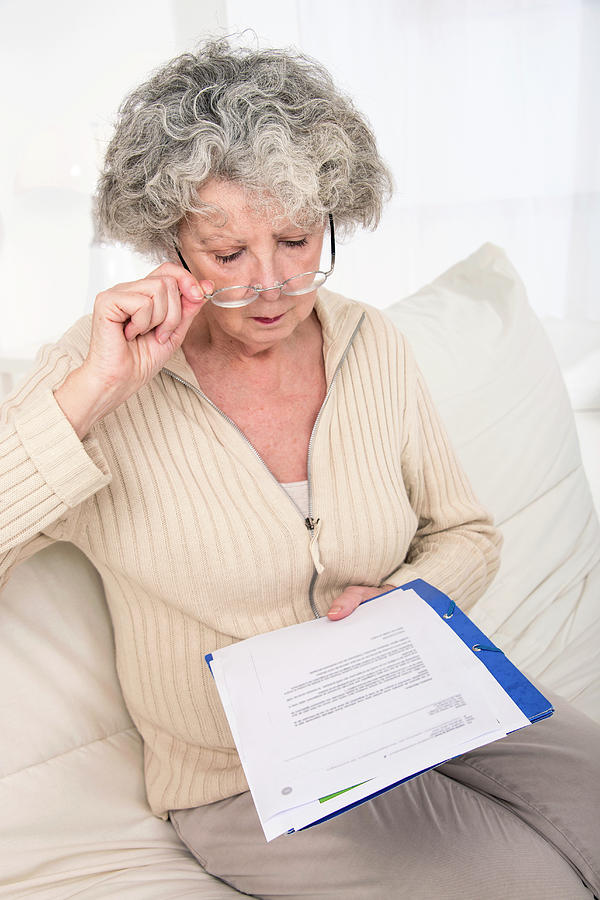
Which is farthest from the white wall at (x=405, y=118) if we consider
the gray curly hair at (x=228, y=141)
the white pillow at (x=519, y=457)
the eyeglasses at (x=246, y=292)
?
the eyeglasses at (x=246, y=292)

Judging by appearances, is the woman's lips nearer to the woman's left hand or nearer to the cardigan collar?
the cardigan collar

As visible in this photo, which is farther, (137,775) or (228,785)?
(137,775)

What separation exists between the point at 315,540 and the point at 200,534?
16 cm

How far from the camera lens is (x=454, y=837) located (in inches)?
37.8

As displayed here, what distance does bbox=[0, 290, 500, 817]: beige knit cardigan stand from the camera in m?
1.03

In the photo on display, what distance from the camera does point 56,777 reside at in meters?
1.08

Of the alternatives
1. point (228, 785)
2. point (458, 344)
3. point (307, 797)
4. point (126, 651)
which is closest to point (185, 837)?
point (228, 785)

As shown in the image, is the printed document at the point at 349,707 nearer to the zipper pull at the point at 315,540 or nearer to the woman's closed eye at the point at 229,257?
the zipper pull at the point at 315,540

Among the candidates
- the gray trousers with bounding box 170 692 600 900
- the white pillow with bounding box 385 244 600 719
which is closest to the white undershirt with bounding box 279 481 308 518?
the gray trousers with bounding box 170 692 600 900

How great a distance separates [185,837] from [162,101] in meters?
1.00

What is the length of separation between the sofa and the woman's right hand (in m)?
0.34

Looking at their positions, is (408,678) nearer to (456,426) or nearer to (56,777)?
(56,777)

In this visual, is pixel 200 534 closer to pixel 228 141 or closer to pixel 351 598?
pixel 351 598

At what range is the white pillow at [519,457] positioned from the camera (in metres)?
1.58
